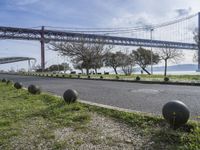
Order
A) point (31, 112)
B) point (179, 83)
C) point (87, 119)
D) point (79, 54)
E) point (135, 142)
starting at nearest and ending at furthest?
point (135, 142) < point (87, 119) < point (31, 112) < point (179, 83) < point (79, 54)

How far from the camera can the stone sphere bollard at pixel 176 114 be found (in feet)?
13.6

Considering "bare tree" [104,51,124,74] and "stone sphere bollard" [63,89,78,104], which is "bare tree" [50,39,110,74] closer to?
"bare tree" [104,51,124,74]

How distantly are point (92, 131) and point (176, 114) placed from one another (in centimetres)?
144

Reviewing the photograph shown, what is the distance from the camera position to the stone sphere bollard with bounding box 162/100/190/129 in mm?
4160

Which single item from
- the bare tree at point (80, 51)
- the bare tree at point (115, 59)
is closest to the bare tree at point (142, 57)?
the bare tree at point (115, 59)

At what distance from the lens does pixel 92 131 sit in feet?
14.6

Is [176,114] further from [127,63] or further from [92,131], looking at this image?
[127,63]

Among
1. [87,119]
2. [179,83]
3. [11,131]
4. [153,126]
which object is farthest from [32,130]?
[179,83]

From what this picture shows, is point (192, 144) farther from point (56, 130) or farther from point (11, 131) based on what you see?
point (11, 131)

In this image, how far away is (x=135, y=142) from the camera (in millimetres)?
3770

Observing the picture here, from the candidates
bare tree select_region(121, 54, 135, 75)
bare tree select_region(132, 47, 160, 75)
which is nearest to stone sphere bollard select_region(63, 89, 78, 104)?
bare tree select_region(121, 54, 135, 75)

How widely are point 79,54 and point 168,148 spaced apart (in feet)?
99.6

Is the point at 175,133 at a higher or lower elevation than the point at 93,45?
lower

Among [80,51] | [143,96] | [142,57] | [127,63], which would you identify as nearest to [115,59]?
[127,63]
